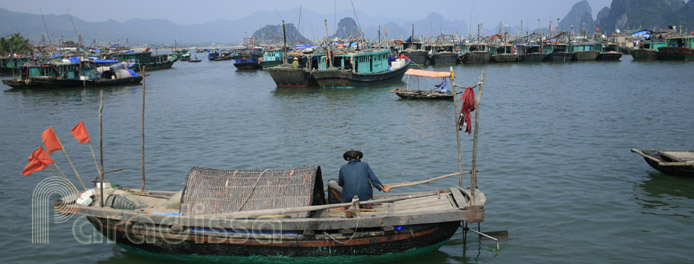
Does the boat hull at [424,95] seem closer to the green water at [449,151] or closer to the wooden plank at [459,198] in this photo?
the green water at [449,151]

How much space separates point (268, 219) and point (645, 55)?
54.0m

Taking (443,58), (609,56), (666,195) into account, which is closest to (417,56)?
(443,58)

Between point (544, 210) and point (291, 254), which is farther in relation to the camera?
point (544, 210)

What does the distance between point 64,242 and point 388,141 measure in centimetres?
915

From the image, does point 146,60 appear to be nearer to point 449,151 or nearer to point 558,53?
Result: point 558,53

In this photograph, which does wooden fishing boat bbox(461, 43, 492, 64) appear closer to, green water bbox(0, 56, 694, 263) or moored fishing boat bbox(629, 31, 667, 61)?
moored fishing boat bbox(629, 31, 667, 61)

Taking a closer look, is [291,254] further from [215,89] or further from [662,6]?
[662,6]

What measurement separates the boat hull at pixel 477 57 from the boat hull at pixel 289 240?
50.0 metres

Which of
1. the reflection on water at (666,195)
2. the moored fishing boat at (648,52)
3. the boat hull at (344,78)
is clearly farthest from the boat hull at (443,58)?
the reflection on water at (666,195)

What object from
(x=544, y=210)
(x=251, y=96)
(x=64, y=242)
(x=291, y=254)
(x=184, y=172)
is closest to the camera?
(x=291, y=254)

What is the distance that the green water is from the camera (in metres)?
7.85

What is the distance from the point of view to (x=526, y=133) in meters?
15.9

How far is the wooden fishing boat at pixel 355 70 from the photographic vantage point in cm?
3052

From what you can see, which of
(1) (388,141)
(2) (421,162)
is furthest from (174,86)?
(2) (421,162)
